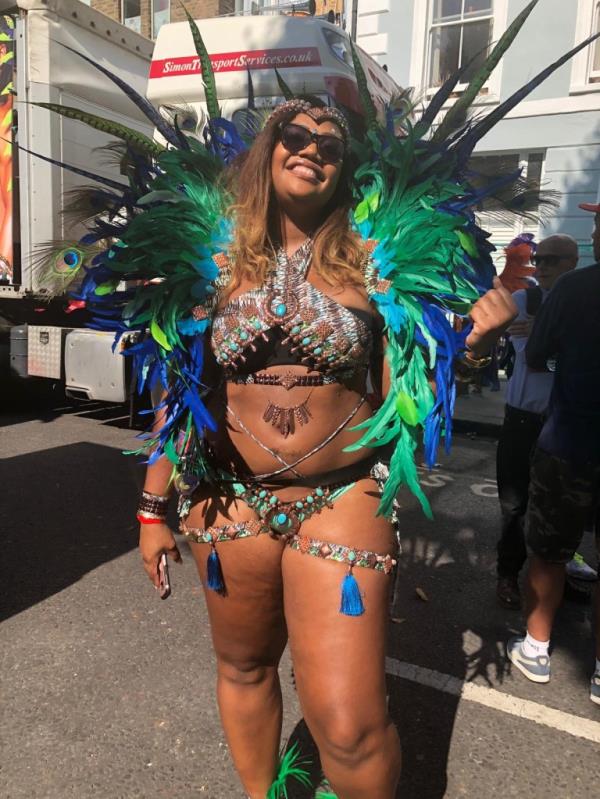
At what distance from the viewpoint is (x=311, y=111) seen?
5.80 feet

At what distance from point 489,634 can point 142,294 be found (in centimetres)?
230

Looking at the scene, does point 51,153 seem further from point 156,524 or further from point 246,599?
point 246,599

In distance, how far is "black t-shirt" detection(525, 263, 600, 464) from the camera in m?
2.54

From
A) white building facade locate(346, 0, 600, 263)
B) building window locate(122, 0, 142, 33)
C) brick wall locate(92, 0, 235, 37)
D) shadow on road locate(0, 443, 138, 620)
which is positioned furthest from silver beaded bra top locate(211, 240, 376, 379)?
building window locate(122, 0, 142, 33)

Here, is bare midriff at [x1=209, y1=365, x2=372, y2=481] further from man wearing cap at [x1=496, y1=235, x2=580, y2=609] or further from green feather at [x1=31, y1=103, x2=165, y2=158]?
man wearing cap at [x1=496, y1=235, x2=580, y2=609]

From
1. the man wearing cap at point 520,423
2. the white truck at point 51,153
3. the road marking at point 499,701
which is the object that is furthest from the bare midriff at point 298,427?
the white truck at point 51,153

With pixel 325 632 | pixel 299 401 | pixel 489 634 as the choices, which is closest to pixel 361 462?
pixel 299 401

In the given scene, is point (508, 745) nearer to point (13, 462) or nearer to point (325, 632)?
point (325, 632)

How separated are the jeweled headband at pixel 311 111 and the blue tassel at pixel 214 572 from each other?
1.17 meters

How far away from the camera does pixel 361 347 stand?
168 cm

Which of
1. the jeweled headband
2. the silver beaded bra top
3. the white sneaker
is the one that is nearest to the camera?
the silver beaded bra top

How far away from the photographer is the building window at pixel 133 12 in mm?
15172

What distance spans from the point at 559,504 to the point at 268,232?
1629 mm

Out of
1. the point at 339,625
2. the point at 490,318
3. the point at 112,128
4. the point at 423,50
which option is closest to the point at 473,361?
the point at 490,318
